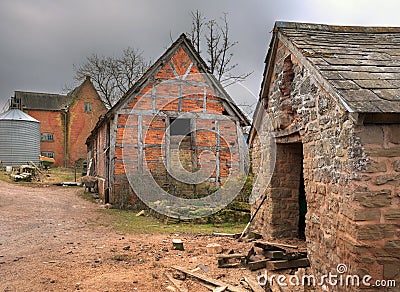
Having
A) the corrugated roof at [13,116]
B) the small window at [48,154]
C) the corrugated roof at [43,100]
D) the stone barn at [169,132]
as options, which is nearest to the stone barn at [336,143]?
the stone barn at [169,132]

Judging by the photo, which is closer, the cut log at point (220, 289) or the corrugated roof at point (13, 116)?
the cut log at point (220, 289)

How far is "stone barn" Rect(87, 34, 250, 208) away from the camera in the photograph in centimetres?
1347

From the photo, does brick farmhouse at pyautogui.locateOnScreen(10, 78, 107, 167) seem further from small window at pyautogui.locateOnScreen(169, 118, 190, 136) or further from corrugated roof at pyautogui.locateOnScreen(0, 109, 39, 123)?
small window at pyautogui.locateOnScreen(169, 118, 190, 136)

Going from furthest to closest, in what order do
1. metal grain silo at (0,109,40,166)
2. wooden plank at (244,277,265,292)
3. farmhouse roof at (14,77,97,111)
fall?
farmhouse roof at (14,77,97,111), metal grain silo at (0,109,40,166), wooden plank at (244,277,265,292)

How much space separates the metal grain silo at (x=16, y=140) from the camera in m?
27.3

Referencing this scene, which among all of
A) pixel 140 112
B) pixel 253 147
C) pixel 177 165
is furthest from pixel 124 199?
pixel 253 147

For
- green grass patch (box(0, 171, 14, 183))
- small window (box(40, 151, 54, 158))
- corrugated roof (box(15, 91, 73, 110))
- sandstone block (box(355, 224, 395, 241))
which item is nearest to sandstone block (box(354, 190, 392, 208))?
sandstone block (box(355, 224, 395, 241))

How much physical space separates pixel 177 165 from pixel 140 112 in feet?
8.49

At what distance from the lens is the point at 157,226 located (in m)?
10.1

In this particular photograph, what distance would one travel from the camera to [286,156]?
682 cm

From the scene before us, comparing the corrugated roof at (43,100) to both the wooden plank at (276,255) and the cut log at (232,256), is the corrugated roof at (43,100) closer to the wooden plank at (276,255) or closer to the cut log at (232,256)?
the cut log at (232,256)

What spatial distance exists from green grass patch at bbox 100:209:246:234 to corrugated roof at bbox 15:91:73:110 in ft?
83.3

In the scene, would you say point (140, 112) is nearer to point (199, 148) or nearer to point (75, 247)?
point (199, 148)

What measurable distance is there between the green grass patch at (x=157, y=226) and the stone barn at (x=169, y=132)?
87.1 inches
